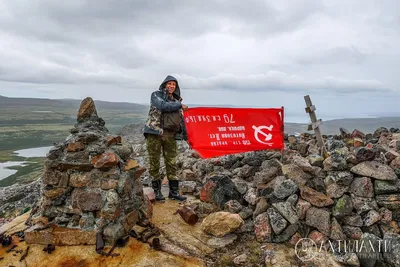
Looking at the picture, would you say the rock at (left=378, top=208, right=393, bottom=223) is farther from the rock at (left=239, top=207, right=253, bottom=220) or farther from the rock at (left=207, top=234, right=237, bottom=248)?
the rock at (left=207, top=234, right=237, bottom=248)

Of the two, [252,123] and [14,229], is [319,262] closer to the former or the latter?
[252,123]

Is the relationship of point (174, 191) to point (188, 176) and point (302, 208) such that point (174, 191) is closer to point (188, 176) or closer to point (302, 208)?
point (188, 176)

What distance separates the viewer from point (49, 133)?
15325 centimetres

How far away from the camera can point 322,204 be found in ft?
22.0

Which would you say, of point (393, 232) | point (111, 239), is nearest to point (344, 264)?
point (393, 232)

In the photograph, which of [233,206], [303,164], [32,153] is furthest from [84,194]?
[32,153]

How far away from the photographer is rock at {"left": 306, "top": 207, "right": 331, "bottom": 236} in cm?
639

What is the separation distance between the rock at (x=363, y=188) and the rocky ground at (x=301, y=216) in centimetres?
2

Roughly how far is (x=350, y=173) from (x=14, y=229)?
26.7ft

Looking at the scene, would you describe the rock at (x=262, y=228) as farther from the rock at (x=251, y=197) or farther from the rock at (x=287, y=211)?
the rock at (x=251, y=197)

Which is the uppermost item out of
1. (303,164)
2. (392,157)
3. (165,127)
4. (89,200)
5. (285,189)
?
(165,127)

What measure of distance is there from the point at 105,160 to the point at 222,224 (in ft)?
9.93

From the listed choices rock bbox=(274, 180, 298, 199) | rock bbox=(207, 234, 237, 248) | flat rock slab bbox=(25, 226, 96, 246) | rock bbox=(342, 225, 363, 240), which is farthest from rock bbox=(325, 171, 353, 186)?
A: flat rock slab bbox=(25, 226, 96, 246)

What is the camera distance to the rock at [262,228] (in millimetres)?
6527
